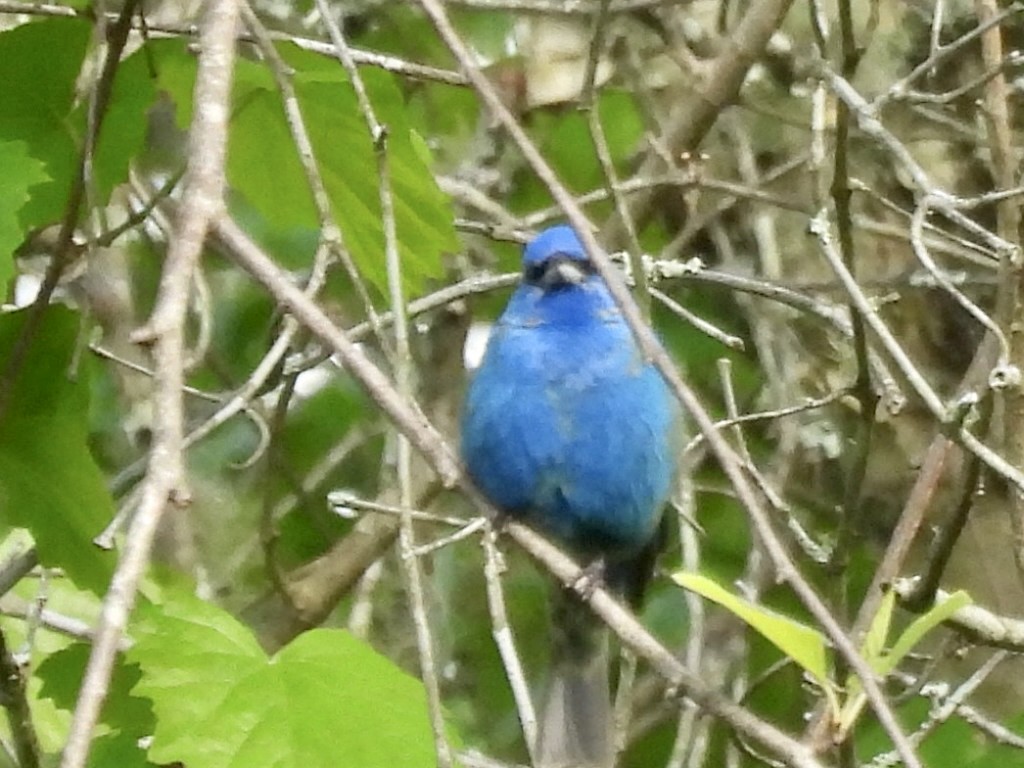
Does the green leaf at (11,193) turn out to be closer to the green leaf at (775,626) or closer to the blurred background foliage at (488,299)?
the blurred background foliage at (488,299)

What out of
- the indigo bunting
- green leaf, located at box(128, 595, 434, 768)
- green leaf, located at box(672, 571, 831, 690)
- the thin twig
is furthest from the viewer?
the indigo bunting

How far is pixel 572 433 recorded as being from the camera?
2604mm

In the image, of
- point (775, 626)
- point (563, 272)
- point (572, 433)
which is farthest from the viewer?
point (563, 272)

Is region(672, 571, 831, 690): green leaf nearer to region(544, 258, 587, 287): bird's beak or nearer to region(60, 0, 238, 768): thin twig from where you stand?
region(60, 0, 238, 768): thin twig

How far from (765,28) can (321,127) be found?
831 mm

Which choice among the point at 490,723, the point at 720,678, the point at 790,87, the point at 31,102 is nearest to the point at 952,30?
the point at 790,87

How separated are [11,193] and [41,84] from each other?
0.38 meters

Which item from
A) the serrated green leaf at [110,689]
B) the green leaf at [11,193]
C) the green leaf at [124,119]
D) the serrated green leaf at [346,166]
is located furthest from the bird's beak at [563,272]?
the green leaf at [11,193]

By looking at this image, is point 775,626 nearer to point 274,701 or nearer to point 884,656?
point 884,656

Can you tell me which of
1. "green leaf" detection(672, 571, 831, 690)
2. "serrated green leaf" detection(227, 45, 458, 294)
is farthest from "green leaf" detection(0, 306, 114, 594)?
"green leaf" detection(672, 571, 831, 690)

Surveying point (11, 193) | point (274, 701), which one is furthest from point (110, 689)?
point (11, 193)

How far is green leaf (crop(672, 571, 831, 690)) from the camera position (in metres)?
1.10

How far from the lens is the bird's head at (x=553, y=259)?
2699 millimetres

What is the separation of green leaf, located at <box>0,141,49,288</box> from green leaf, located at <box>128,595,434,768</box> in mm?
394
